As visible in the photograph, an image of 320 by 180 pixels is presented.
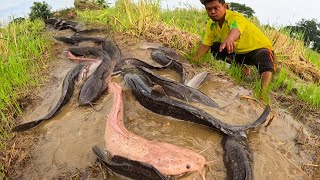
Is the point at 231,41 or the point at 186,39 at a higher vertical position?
the point at 231,41

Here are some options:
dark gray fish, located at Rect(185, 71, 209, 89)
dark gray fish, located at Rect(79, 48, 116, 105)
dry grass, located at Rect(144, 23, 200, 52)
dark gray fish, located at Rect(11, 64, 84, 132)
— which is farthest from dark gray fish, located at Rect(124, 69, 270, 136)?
dry grass, located at Rect(144, 23, 200, 52)

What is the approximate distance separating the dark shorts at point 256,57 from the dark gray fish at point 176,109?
1.11m

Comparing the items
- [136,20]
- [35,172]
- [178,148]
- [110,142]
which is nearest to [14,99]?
[35,172]

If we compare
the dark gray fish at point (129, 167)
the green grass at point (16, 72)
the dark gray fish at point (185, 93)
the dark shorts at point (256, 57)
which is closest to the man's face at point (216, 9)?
the dark shorts at point (256, 57)

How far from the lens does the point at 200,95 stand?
3545 mm

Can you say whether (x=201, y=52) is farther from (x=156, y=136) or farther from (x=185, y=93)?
(x=156, y=136)

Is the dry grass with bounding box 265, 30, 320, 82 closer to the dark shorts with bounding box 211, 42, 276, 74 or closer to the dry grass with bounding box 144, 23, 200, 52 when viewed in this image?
the dark shorts with bounding box 211, 42, 276, 74

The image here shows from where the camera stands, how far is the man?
13.7 ft

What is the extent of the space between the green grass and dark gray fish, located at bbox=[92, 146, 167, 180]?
0.88 m

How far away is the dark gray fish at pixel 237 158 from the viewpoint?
2.49 m

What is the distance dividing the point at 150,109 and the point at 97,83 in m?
0.82

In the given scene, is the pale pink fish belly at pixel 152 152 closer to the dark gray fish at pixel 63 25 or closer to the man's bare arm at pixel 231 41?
the man's bare arm at pixel 231 41

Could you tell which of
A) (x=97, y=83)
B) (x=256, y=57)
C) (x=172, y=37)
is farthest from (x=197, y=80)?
(x=172, y=37)

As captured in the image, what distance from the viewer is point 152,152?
269cm
